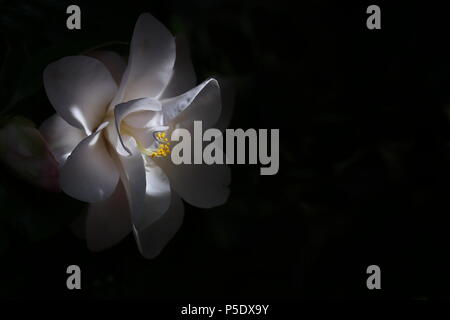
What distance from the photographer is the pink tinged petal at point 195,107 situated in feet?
2.31

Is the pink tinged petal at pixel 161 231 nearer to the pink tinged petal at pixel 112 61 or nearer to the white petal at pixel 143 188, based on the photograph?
the white petal at pixel 143 188

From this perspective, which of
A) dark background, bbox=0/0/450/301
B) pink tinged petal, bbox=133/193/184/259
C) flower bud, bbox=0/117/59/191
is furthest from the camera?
dark background, bbox=0/0/450/301

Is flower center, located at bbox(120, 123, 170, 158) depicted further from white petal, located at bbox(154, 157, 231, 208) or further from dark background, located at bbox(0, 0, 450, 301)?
dark background, located at bbox(0, 0, 450, 301)

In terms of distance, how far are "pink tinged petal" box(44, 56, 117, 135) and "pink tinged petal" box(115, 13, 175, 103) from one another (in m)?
0.02

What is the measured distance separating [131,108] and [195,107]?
97 mm

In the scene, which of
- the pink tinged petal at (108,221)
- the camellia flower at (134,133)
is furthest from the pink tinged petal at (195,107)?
the pink tinged petal at (108,221)

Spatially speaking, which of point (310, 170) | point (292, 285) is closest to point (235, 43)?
point (310, 170)

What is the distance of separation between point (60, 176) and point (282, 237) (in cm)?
35

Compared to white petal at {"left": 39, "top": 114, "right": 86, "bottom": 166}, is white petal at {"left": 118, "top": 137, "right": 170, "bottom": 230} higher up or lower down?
lower down

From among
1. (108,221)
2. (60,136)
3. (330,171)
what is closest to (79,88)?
(60,136)

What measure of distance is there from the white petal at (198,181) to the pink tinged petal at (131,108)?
8 cm

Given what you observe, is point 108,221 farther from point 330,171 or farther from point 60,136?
point 330,171

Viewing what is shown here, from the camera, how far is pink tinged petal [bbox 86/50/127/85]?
723mm

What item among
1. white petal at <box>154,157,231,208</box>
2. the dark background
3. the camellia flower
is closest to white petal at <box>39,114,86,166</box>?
the camellia flower
